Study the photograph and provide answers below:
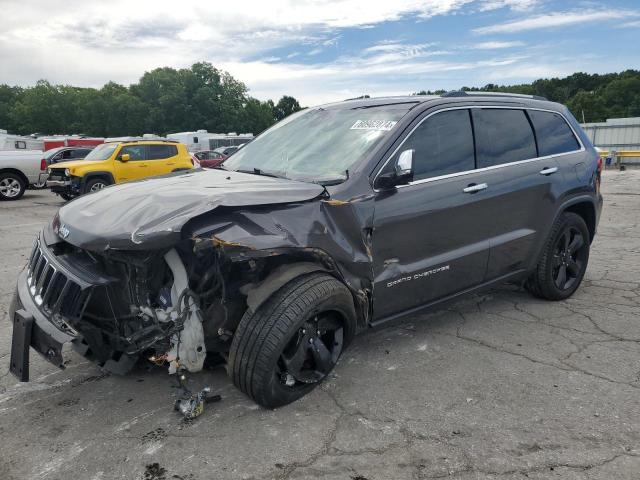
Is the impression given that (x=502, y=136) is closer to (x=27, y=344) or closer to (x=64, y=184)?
(x=27, y=344)

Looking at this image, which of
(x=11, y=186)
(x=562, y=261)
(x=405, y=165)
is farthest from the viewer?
(x=11, y=186)

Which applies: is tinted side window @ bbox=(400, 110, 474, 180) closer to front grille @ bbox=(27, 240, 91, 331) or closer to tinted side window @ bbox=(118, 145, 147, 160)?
front grille @ bbox=(27, 240, 91, 331)

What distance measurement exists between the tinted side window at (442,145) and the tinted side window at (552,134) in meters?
0.96

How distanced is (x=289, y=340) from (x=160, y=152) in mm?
13533

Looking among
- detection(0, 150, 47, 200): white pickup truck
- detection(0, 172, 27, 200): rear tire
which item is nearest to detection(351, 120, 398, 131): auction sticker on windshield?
detection(0, 150, 47, 200): white pickup truck

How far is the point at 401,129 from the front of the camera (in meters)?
3.38

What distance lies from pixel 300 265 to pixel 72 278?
119 cm

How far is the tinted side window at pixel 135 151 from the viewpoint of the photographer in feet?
47.5

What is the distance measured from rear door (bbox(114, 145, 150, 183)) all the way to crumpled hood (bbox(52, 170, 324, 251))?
461 inches

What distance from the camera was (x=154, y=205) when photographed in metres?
2.72

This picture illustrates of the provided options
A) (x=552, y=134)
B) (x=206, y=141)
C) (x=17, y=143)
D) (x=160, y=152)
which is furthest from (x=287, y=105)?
(x=552, y=134)

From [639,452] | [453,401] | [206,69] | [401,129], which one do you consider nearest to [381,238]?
[401,129]

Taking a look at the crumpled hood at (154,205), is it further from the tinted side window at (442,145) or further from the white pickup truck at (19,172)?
the white pickup truck at (19,172)

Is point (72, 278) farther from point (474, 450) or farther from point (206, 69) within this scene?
point (206, 69)
